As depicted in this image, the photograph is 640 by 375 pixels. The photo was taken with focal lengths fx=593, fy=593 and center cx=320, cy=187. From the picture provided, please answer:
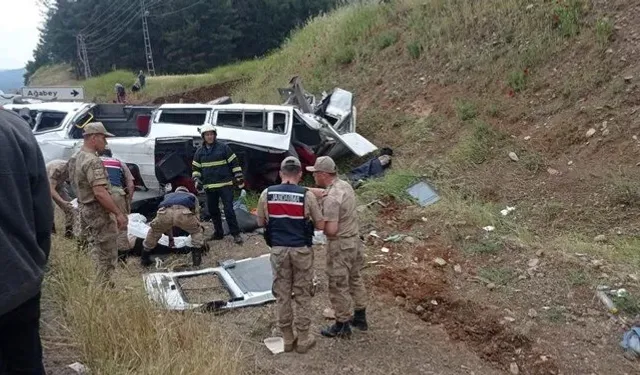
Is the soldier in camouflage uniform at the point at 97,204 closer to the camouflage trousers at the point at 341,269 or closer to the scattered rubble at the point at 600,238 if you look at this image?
the camouflage trousers at the point at 341,269

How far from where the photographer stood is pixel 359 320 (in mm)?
5004

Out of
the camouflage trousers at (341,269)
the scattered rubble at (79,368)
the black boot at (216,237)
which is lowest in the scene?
the black boot at (216,237)

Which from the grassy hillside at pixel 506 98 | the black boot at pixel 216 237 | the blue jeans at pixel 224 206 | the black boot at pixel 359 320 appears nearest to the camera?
the black boot at pixel 359 320

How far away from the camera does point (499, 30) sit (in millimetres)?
12180

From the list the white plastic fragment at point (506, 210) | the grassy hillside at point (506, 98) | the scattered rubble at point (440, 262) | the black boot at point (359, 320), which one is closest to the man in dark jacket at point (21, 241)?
the black boot at point (359, 320)

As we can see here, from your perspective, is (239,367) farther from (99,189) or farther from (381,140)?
(381,140)

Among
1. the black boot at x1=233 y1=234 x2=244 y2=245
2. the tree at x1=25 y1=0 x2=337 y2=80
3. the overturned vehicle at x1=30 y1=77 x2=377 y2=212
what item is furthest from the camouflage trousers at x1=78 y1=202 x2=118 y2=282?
the tree at x1=25 y1=0 x2=337 y2=80

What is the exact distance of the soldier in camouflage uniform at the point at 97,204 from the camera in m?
5.30

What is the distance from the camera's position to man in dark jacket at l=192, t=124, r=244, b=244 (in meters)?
7.60

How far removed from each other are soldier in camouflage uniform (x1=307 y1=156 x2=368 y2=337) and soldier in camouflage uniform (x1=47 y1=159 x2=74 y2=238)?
3.60 meters

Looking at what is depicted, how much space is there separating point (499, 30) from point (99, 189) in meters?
9.48

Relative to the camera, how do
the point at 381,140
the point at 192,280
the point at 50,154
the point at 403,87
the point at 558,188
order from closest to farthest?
the point at 192,280
the point at 558,188
the point at 50,154
the point at 381,140
the point at 403,87

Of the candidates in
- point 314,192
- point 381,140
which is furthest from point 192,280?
point 381,140

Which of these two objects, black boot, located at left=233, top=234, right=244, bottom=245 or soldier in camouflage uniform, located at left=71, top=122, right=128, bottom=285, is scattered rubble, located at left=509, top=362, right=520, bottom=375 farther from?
black boot, located at left=233, top=234, right=244, bottom=245
